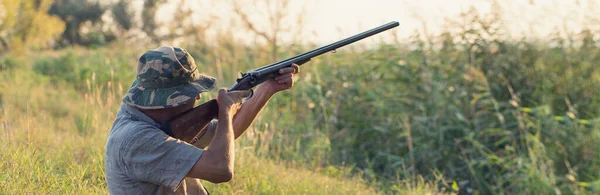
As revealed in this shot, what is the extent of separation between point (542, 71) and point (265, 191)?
495cm

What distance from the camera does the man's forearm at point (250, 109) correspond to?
394cm

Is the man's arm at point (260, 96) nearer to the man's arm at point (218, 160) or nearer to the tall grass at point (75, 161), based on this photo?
the man's arm at point (218, 160)

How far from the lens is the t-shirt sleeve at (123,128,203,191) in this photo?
302cm

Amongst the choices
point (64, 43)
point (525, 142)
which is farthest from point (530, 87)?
point (64, 43)

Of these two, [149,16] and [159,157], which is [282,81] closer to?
[159,157]

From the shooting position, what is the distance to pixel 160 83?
10.4ft

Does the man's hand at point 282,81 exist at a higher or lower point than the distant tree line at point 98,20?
lower

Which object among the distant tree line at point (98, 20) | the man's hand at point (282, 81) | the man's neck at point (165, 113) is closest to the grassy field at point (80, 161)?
the man's neck at point (165, 113)

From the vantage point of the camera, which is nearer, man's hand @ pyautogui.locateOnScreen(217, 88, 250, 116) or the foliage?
man's hand @ pyautogui.locateOnScreen(217, 88, 250, 116)

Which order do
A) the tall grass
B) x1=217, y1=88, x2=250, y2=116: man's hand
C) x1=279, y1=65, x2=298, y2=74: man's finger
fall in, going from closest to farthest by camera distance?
x1=217, y1=88, x2=250, y2=116: man's hand → x1=279, y1=65, x2=298, y2=74: man's finger → the tall grass

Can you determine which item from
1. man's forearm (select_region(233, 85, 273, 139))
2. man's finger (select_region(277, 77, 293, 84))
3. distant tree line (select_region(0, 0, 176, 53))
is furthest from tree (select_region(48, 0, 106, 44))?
man's finger (select_region(277, 77, 293, 84))

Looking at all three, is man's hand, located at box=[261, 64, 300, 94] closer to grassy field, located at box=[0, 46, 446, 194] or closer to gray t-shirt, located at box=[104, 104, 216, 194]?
gray t-shirt, located at box=[104, 104, 216, 194]

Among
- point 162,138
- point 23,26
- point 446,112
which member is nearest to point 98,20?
point 23,26

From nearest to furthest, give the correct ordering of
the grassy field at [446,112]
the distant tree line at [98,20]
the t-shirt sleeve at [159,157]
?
the t-shirt sleeve at [159,157] → the grassy field at [446,112] → the distant tree line at [98,20]
